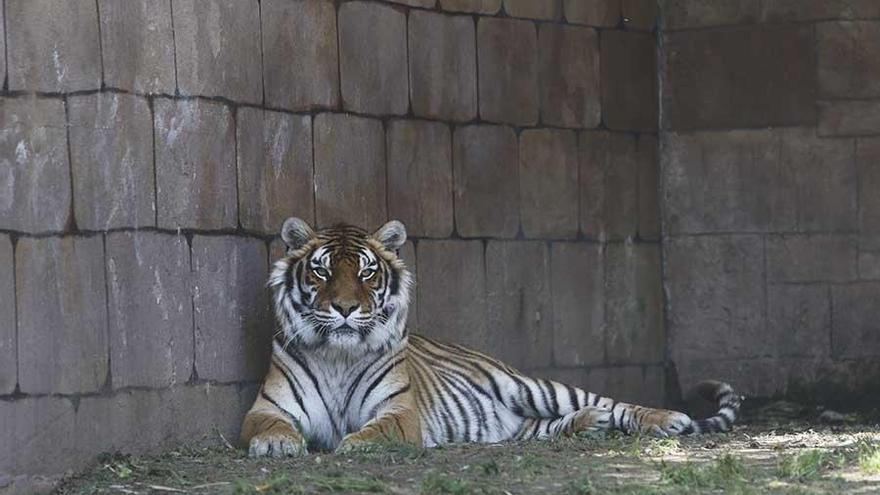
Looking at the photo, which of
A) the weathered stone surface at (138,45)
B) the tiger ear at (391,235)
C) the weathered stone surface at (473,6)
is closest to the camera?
the weathered stone surface at (138,45)

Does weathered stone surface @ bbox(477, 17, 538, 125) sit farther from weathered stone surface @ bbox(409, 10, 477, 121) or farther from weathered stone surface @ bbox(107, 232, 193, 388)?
weathered stone surface @ bbox(107, 232, 193, 388)

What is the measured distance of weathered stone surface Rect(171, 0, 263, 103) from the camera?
23.9 ft

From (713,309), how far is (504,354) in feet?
4.71

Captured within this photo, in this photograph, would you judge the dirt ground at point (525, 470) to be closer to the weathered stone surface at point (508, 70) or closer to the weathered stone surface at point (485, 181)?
the weathered stone surface at point (485, 181)

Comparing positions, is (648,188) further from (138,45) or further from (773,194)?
(138,45)

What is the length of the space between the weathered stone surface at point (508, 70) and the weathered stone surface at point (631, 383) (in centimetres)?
144

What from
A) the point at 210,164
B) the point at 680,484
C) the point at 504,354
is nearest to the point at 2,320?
the point at 210,164

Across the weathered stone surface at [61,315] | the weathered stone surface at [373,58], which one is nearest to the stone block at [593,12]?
the weathered stone surface at [373,58]

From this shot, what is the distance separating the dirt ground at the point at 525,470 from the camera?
6.03 m

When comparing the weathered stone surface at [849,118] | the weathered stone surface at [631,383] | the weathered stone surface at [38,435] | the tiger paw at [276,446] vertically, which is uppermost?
the weathered stone surface at [849,118]

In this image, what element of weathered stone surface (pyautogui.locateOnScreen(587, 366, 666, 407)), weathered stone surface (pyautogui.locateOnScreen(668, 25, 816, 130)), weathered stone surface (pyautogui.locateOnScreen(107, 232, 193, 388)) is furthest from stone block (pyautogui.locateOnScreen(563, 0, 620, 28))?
weathered stone surface (pyautogui.locateOnScreen(107, 232, 193, 388))

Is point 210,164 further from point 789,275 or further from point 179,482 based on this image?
point 789,275

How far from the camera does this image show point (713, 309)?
9.96 meters

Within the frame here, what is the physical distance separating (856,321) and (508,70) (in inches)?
92.3
